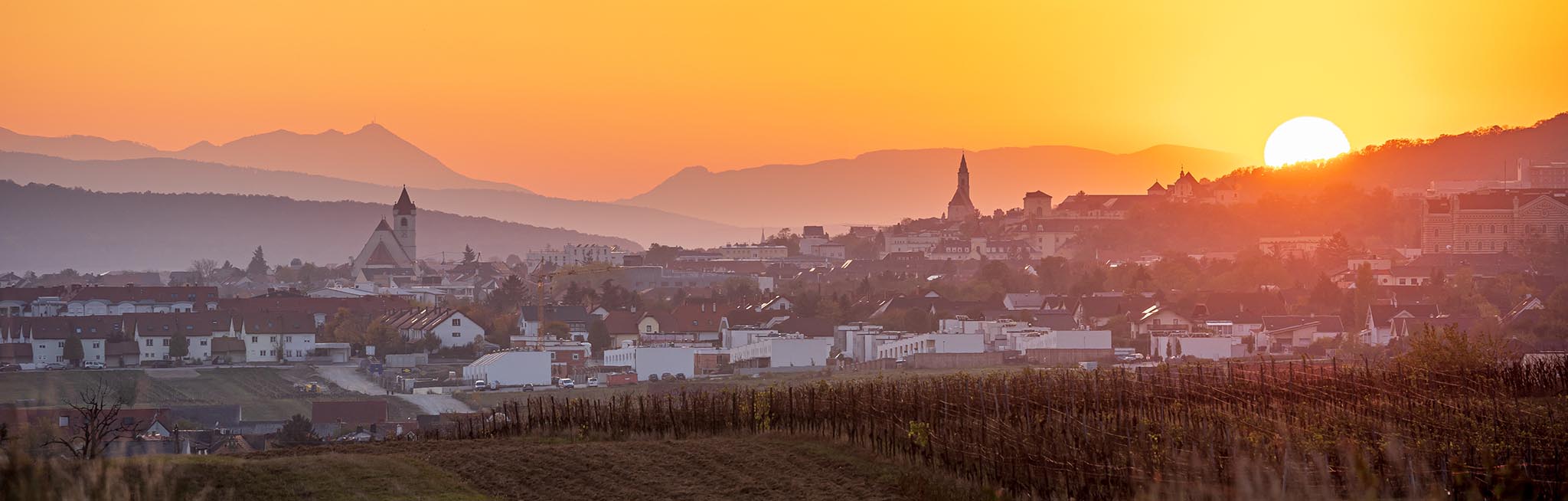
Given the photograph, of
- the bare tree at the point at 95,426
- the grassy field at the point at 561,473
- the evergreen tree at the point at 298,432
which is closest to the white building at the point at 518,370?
the bare tree at the point at 95,426

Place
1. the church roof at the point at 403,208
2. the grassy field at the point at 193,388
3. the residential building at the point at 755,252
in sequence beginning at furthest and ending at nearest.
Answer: the church roof at the point at 403,208, the residential building at the point at 755,252, the grassy field at the point at 193,388

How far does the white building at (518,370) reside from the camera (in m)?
45.8

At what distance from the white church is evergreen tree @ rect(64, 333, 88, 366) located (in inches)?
1601

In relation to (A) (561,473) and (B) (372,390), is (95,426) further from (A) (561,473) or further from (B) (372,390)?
(B) (372,390)

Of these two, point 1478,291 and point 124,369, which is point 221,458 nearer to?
point 124,369

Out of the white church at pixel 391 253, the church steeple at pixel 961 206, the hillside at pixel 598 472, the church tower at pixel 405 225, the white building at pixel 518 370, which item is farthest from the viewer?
the church steeple at pixel 961 206

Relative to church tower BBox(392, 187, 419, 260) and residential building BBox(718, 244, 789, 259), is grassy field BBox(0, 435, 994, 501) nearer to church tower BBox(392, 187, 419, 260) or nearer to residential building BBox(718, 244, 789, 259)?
residential building BBox(718, 244, 789, 259)

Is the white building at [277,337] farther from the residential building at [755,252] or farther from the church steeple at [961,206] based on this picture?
the church steeple at [961,206]

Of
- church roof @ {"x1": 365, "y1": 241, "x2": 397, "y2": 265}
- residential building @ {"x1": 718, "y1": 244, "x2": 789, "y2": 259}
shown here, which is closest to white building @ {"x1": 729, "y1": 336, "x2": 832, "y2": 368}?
church roof @ {"x1": 365, "y1": 241, "x2": 397, "y2": 265}

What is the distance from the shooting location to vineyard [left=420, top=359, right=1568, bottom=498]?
49.5 ft

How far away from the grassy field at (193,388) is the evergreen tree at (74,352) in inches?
176

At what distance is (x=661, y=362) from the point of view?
47906 mm

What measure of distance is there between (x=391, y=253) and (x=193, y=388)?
8263 centimetres

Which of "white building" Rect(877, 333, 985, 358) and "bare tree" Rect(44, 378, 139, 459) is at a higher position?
"white building" Rect(877, 333, 985, 358)
